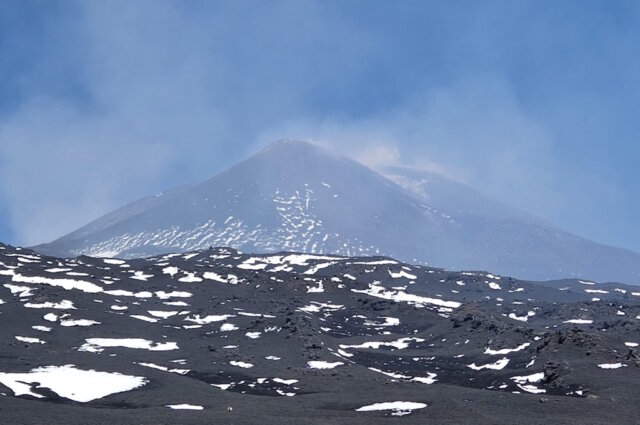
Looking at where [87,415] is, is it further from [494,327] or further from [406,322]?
[406,322]

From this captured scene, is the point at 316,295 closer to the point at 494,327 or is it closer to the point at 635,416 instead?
the point at 494,327

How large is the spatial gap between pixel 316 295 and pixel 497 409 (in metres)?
101

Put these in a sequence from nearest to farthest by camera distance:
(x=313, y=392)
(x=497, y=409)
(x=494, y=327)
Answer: (x=497, y=409) → (x=313, y=392) → (x=494, y=327)

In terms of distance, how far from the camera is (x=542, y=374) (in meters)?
82.1

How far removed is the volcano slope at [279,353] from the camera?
6131 centimetres

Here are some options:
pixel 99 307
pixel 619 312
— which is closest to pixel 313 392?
pixel 99 307

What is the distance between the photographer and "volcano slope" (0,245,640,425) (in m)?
61.3

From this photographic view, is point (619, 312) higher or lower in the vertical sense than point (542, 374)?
higher

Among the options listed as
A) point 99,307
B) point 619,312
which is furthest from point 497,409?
point 619,312

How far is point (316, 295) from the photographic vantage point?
16112 cm

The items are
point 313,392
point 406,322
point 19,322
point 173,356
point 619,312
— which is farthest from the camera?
point 619,312

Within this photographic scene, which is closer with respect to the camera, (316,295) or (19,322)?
(19,322)

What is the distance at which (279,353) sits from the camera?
330 ft

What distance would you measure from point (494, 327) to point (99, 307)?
57311 millimetres
